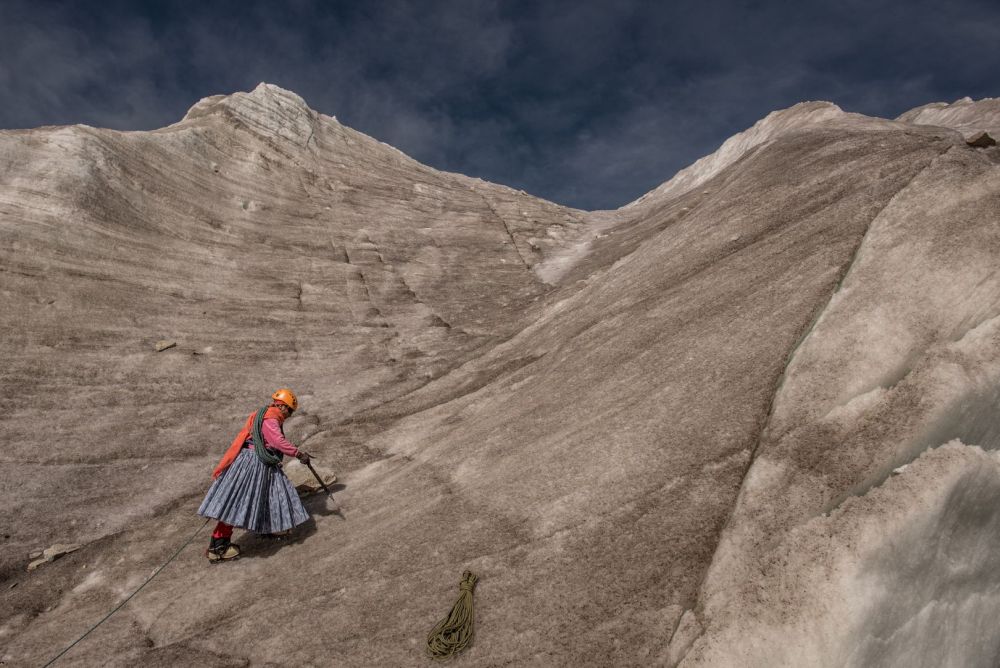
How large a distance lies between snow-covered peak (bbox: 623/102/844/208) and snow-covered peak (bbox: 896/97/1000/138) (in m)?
9.42

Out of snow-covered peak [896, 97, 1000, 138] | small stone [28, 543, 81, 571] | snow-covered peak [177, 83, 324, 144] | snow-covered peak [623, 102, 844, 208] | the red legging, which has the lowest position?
the red legging

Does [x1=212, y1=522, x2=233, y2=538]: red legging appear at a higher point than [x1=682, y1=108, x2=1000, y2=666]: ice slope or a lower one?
higher

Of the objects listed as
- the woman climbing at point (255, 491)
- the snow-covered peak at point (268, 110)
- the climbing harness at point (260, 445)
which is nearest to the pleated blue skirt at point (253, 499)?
the woman climbing at point (255, 491)

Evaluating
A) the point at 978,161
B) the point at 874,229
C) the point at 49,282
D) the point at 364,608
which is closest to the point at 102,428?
the point at 49,282

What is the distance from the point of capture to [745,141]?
30141mm

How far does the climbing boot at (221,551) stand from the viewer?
7.53 metres

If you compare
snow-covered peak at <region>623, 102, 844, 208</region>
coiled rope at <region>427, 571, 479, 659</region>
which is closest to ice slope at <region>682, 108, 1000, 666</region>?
coiled rope at <region>427, 571, 479, 659</region>

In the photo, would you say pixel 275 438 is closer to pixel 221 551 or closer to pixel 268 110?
pixel 221 551

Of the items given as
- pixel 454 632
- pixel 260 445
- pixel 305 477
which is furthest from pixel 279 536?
pixel 454 632

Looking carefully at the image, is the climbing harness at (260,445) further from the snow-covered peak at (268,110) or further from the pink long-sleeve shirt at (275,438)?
the snow-covered peak at (268,110)

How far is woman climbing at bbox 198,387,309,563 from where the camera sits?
7.50 m

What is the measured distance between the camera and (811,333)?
21.4 feet

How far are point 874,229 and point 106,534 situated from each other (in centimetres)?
1277

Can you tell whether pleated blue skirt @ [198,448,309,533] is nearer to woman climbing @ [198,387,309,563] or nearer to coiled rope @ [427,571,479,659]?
Answer: woman climbing @ [198,387,309,563]
